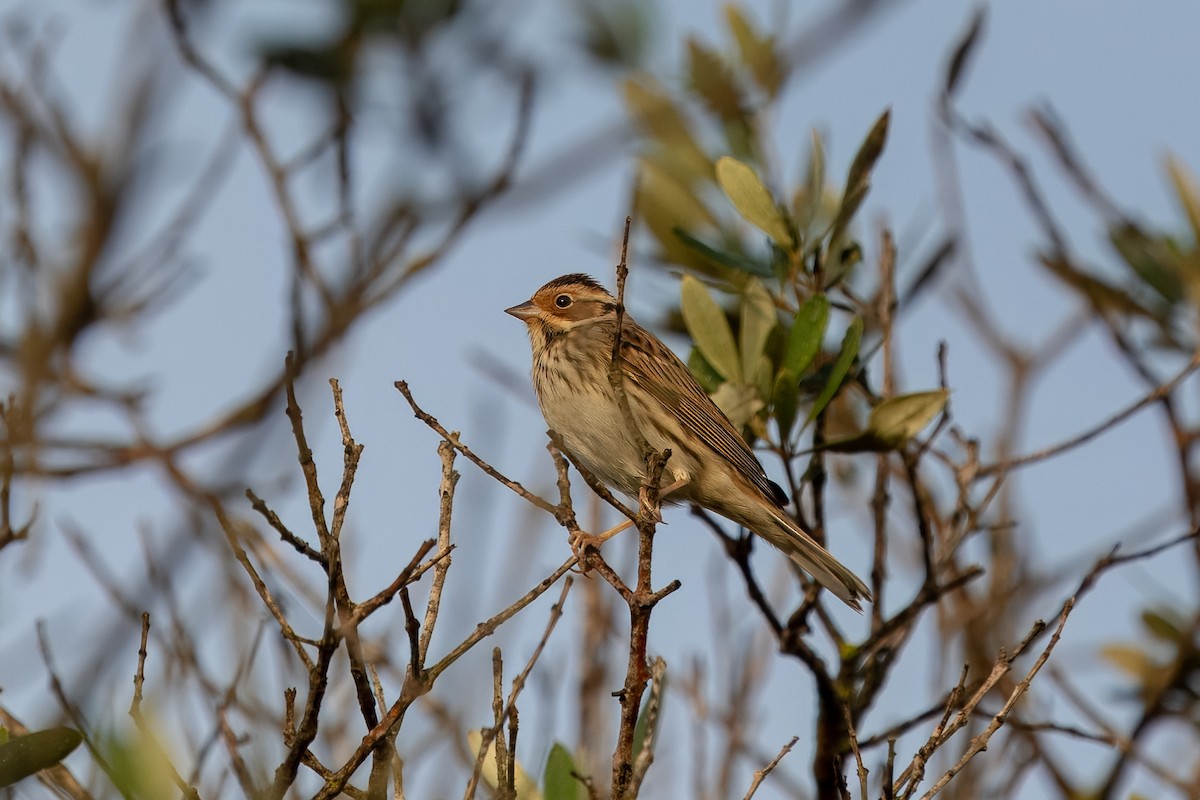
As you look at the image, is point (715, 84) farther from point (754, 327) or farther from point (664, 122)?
point (754, 327)

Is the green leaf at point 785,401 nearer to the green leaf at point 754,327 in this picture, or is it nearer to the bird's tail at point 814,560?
the green leaf at point 754,327

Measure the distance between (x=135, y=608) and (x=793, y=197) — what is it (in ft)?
11.9

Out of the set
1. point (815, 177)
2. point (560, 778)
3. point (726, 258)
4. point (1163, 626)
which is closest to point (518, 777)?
point (560, 778)

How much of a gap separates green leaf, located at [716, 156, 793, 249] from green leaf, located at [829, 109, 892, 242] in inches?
8.8

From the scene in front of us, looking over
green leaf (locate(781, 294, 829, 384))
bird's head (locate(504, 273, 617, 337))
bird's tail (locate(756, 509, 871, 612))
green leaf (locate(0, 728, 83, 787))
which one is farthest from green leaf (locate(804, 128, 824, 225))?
green leaf (locate(0, 728, 83, 787))

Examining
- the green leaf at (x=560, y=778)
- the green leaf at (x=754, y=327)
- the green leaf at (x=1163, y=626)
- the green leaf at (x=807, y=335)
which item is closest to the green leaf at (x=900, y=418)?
the green leaf at (x=807, y=335)

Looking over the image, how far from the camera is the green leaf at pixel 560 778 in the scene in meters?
4.11

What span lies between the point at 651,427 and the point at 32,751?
3923mm

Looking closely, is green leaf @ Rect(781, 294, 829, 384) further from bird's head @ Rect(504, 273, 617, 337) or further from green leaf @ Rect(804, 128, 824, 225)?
bird's head @ Rect(504, 273, 617, 337)

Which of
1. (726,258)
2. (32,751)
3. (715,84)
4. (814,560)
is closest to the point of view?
(32,751)

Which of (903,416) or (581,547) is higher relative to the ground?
(903,416)

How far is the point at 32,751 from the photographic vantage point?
2.96 m

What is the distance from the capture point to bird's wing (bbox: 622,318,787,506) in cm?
616

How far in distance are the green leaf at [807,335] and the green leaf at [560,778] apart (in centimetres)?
164
